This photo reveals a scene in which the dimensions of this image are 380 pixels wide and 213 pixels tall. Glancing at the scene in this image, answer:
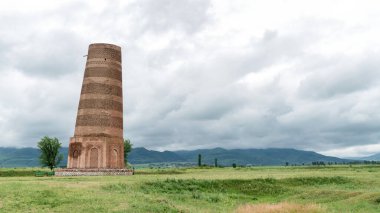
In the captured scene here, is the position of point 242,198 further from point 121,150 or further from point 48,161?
point 48,161

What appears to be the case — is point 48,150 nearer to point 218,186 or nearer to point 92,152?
point 92,152

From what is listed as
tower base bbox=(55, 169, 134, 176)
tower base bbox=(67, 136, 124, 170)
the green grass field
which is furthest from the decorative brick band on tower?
the green grass field

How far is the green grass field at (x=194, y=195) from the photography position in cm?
2445

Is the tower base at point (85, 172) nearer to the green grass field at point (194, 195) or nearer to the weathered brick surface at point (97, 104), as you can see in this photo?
the weathered brick surface at point (97, 104)

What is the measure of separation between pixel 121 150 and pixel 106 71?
1096 centimetres

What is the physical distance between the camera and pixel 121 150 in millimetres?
58469

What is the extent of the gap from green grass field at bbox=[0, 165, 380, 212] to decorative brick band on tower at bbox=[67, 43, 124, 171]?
1986 centimetres

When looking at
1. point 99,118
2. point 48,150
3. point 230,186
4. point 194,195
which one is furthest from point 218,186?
point 48,150

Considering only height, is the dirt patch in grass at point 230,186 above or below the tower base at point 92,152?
below

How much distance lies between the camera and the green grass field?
963 inches

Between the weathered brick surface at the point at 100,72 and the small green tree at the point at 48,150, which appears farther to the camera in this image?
the small green tree at the point at 48,150

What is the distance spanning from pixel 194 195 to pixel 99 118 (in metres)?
26.4

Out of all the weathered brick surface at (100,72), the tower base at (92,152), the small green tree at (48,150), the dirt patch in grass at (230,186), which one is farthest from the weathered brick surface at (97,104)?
the small green tree at (48,150)

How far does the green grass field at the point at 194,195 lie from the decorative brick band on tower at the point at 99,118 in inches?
782
